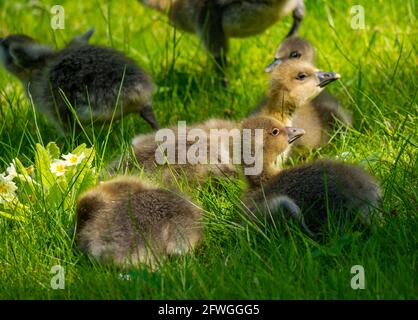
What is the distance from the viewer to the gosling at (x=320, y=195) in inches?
126

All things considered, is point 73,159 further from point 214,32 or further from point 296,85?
point 214,32

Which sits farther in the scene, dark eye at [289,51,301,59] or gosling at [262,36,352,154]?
dark eye at [289,51,301,59]

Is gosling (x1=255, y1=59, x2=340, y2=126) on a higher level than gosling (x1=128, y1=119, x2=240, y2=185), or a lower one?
higher

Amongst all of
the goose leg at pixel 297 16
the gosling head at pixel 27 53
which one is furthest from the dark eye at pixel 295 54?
the gosling head at pixel 27 53

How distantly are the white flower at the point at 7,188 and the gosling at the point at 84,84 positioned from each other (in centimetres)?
62

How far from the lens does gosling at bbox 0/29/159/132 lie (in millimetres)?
4281

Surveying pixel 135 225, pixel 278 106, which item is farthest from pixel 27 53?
pixel 135 225

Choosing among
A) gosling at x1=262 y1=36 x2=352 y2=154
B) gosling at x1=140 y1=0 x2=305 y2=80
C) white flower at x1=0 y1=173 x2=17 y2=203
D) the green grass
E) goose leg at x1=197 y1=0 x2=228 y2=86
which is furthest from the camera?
goose leg at x1=197 y1=0 x2=228 y2=86

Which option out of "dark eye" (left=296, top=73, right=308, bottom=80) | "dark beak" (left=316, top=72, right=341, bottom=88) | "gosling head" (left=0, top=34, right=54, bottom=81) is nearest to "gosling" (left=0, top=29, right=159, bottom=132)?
"gosling head" (left=0, top=34, right=54, bottom=81)

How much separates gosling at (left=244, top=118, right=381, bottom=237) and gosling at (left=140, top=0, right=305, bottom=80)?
2.00m

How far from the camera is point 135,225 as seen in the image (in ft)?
10.6

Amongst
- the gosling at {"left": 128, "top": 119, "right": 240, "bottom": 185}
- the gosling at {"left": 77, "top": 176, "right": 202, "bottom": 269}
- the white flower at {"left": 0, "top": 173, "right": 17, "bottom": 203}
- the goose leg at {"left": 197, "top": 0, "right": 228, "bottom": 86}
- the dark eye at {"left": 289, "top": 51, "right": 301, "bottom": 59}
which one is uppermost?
the goose leg at {"left": 197, "top": 0, "right": 228, "bottom": 86}

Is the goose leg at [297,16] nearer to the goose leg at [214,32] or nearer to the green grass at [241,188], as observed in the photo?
the green grass at [241,188]

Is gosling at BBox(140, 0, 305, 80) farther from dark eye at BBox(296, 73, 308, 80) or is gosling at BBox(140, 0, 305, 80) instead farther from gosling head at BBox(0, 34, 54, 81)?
gosling head at BBox(0, 34, 54, 81)
